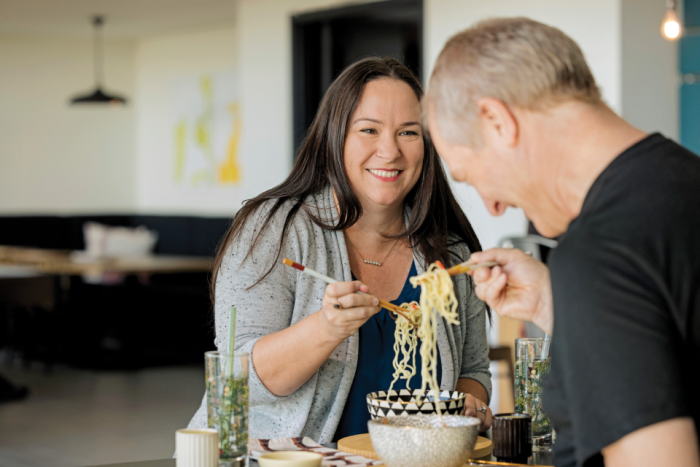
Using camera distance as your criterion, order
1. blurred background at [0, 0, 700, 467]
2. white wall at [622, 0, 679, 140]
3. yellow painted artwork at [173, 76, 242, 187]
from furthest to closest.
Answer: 1. yellow painted artwork at [173, 76, 242, 187]
2. blurred background at [0, 0, 700, 467]
3. white wall at [622, 0, 679, 140]

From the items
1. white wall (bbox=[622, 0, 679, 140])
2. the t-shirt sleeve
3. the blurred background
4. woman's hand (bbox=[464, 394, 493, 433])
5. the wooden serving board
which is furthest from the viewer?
the blurred background

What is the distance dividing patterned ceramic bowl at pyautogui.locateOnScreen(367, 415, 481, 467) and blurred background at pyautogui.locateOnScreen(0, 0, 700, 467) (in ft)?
7.87

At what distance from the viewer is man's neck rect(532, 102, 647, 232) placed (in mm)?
1044

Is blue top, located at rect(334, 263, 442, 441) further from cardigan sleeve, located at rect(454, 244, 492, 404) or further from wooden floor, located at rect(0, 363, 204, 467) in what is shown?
wooden floor, located at rect(0, 363, 204, 467)

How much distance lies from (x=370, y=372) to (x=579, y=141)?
990 millimetres

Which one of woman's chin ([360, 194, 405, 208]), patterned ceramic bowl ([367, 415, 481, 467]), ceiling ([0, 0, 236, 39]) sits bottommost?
patterned ceramic bowl ([367, 415, 481, 467])

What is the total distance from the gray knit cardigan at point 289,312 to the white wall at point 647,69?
2.71m

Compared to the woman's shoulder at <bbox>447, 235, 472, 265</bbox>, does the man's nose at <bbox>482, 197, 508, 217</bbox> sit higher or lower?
higher

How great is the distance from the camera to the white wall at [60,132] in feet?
29.6

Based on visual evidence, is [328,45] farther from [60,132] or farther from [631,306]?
[631,306]

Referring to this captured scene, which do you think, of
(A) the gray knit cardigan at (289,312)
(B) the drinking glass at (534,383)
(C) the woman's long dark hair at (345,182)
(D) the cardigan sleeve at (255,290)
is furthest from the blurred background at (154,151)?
(B) the drinking glass at (534,383)

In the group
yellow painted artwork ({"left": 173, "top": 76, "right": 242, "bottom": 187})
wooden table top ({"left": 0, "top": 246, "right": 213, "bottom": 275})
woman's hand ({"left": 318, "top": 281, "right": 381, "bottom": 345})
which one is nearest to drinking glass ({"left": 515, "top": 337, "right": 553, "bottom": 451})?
woman's hand ({"left": 318, "top": 281, "right": 381, "bottom": 345})

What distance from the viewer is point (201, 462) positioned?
126 cm

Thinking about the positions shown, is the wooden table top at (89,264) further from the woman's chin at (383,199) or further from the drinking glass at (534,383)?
the drinking glass at (534,383)
